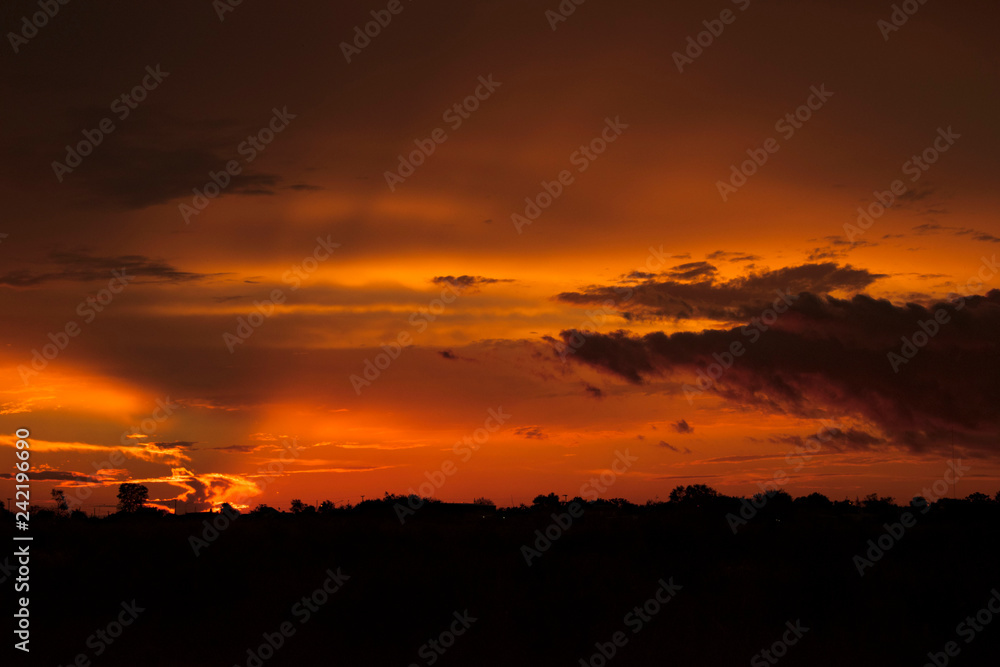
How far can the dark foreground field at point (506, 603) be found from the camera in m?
18.2

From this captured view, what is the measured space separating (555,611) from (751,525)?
45.1 feet

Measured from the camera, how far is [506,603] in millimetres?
20297

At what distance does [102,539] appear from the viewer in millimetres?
29125

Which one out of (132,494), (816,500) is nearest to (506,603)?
(816,500)

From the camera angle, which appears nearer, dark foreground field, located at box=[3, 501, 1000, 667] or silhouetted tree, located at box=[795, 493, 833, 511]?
dark foreground field, located at box=[3, 501, 1000, 667]

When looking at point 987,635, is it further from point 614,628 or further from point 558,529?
point 558,529

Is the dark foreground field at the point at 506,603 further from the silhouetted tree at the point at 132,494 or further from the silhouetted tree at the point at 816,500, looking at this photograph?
the silhouetted tree at the point at 132,494

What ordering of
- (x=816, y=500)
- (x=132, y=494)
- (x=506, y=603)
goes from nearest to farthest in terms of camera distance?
(x=506, y=603) → (x=816, y=500) → (x=132, y=494)

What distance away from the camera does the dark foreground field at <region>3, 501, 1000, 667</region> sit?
1825cm

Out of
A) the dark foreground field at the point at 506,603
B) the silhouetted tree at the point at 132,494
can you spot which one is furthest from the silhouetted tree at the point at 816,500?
the silhouetted tree at the point at 132,494

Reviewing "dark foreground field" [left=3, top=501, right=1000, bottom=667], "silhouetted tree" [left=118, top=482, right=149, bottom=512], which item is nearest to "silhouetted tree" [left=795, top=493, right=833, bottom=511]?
"dark foreground field" [left=3, top=501, right=1000, bottom=667]

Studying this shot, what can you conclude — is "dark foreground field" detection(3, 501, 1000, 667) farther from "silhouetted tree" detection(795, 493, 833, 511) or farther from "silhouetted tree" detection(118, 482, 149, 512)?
"silhouetted tree" detection(118, 482, 149, 512)

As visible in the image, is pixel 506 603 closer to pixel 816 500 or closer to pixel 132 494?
pixel 816 500

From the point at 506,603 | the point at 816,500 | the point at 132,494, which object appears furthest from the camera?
the point at 132,494
